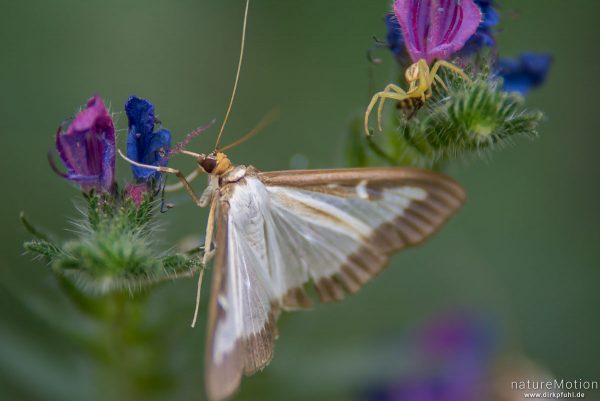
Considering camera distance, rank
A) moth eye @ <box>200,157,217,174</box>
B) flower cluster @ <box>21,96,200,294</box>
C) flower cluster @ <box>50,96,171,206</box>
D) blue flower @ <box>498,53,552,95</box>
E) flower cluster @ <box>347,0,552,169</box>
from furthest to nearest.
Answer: blue flower @ <box>498,53,552,95</box>, moth eye @ <box>200,157,217,174</box>, flower cluster @ <box>347,0,552,169</box>, flower cluster @ <box>50,96,171,206</box>, flower cluster @ <box>21,96,200,294</box>

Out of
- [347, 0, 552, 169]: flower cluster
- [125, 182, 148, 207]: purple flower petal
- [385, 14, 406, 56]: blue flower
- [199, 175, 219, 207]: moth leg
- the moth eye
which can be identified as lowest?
[125, 182, 148, 207]: purple flower petal

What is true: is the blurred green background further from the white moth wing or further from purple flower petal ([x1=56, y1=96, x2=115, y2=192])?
purple flower petal ([x1=56, y1=96, x2=115, y2=192])

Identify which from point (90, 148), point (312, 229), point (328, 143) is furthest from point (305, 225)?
point (328, 143)

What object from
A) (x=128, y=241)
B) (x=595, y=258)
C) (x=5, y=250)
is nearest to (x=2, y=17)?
(x=5, y=250)

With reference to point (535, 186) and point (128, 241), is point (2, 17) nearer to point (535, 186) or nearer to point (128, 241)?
point (128, 241)

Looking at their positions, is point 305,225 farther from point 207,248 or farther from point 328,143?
point 328,143

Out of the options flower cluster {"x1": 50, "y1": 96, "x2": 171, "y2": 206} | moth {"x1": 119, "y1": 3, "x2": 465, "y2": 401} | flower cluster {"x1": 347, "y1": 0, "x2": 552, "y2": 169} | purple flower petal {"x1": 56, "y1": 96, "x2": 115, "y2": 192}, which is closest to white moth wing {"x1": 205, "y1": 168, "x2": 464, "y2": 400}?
moth {"x1": 119, "y1": 3, "x2": 465, "y2": 401}

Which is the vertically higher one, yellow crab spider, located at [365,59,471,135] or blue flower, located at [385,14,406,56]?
blue flower, located at [385,14,406,56]
